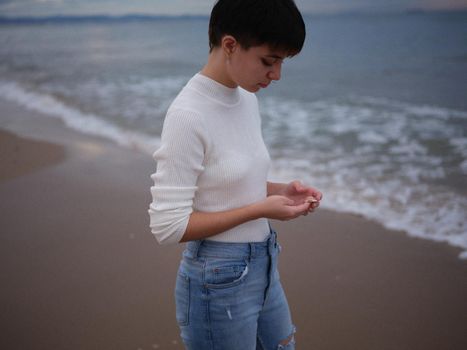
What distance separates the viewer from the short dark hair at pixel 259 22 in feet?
4.51

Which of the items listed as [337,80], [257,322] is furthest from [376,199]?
[337,80]

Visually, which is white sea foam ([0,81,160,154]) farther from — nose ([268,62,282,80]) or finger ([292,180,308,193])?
nose ([268,62,282,80])

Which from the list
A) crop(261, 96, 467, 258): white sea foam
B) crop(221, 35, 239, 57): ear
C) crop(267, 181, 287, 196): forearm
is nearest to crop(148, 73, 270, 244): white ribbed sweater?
crop(221, 35, 239, 57): ear

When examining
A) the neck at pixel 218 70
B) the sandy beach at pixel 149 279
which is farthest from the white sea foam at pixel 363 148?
the neck at pixel 218 70

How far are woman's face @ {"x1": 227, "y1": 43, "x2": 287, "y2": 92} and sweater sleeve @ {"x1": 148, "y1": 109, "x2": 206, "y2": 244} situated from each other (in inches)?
8.8

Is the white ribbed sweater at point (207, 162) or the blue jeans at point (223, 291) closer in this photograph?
the white ribbed sweater at point (207, 162)

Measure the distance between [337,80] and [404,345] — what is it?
1193cm

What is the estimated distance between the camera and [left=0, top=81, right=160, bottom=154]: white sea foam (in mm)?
6941

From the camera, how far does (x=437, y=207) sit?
184 inches

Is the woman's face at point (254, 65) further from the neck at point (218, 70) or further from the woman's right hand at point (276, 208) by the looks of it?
the woman's right hand at point (276, 208)

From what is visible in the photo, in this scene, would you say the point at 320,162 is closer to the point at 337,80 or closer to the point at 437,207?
the point at 437,207

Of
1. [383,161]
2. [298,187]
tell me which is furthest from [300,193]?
[383,161]

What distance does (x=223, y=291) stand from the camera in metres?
1.58

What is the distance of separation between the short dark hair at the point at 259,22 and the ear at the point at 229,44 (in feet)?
0.04
